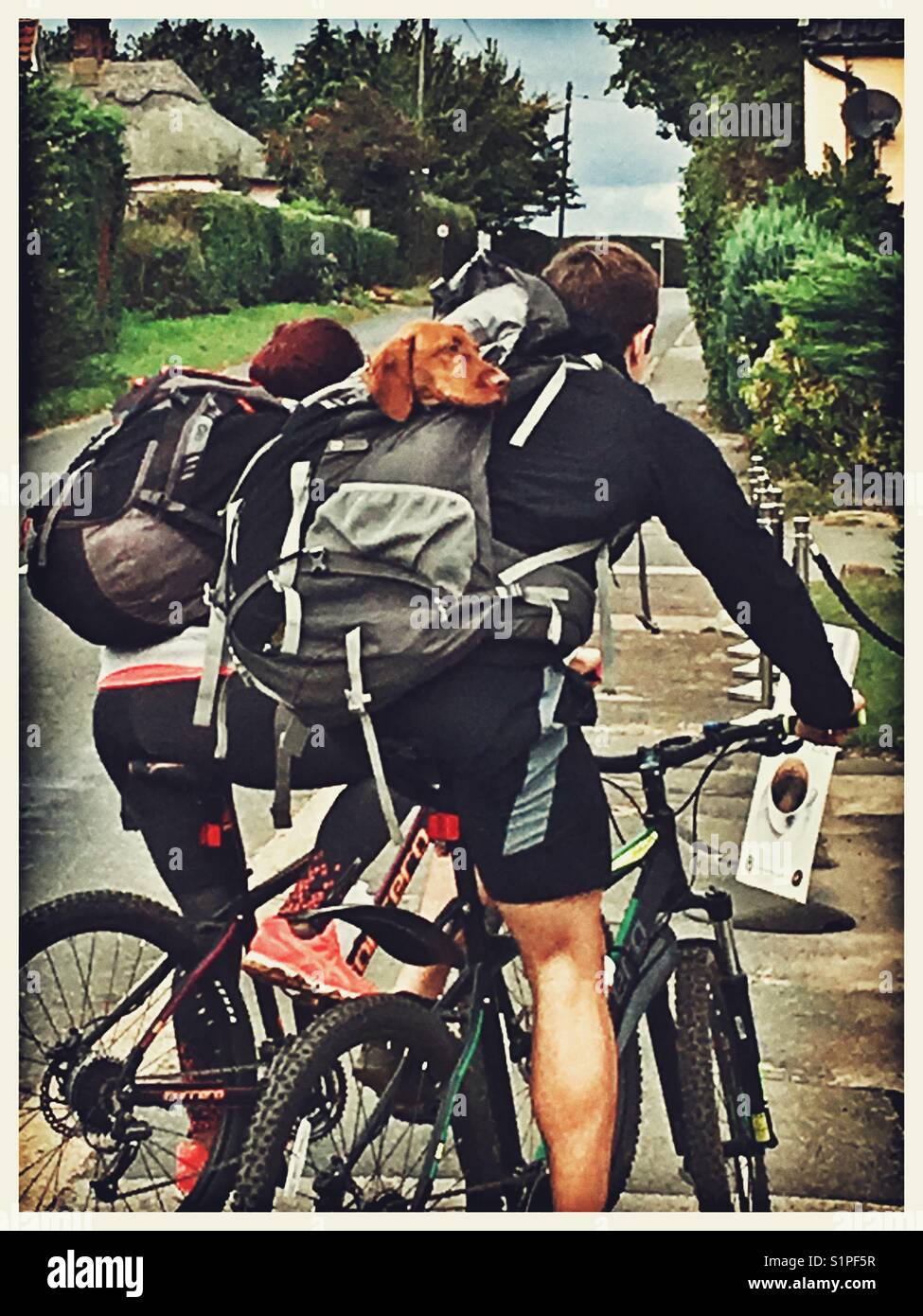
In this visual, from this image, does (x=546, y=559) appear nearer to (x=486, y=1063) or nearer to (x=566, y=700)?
(x=566, y=700)

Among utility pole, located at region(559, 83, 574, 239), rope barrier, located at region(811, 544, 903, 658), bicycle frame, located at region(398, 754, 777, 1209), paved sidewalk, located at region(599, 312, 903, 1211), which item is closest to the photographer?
bicycle frame, located at region(398, 754, 777, 1209)

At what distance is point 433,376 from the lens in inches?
141

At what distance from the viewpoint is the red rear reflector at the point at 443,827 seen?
143 inches

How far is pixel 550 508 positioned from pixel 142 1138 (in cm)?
150

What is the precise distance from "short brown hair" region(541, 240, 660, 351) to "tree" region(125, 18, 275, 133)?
1213mm

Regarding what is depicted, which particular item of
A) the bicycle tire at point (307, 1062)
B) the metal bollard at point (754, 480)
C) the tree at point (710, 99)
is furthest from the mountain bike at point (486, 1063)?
the tree at point (710, 99)

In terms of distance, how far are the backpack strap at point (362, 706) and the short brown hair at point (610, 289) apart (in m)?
0.81

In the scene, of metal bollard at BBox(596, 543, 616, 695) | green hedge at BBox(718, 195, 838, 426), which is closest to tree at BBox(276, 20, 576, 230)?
green hedge at BBox(718, 195, 838, 426)

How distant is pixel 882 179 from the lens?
4.64 m

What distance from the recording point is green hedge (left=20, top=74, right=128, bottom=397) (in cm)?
456

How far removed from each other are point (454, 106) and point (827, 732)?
6.55ft

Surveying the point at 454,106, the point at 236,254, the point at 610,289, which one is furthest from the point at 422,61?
the point at 610,289

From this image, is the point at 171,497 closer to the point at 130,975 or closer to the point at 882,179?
the point at 130,975

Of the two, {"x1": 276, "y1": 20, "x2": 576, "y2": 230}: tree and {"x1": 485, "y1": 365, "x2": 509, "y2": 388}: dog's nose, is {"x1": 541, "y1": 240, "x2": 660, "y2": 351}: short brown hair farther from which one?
{"x1": 276, "y1": 20, "x2": 576, "y2": 230}: tree
